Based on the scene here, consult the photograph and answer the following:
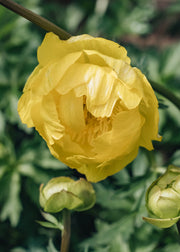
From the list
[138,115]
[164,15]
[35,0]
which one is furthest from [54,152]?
[164,15]

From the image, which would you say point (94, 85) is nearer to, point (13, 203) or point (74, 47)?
point (74, 47)

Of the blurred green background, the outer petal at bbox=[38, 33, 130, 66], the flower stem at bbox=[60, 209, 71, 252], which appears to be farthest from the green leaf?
the outer petal at bbox=[38, 33, 130, 66]

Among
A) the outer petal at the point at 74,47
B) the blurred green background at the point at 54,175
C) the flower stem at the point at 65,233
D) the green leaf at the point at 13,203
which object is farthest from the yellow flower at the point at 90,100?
the green leaf at the point at 13,203

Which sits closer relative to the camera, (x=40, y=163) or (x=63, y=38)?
(x=63, y=38)

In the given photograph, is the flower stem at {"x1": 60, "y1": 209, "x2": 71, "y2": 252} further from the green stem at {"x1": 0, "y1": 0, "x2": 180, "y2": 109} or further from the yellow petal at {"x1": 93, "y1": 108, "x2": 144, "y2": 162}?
the green stem at {"x1": 0, "y1": 0, "x2": 180, "y2": 109}

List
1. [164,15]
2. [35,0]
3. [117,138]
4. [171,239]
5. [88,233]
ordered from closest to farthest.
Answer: [117,138] < [171,239] < [88,233] < [35,0] < [164,15]

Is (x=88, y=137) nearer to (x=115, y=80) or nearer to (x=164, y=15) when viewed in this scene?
(x=115, y=80)
